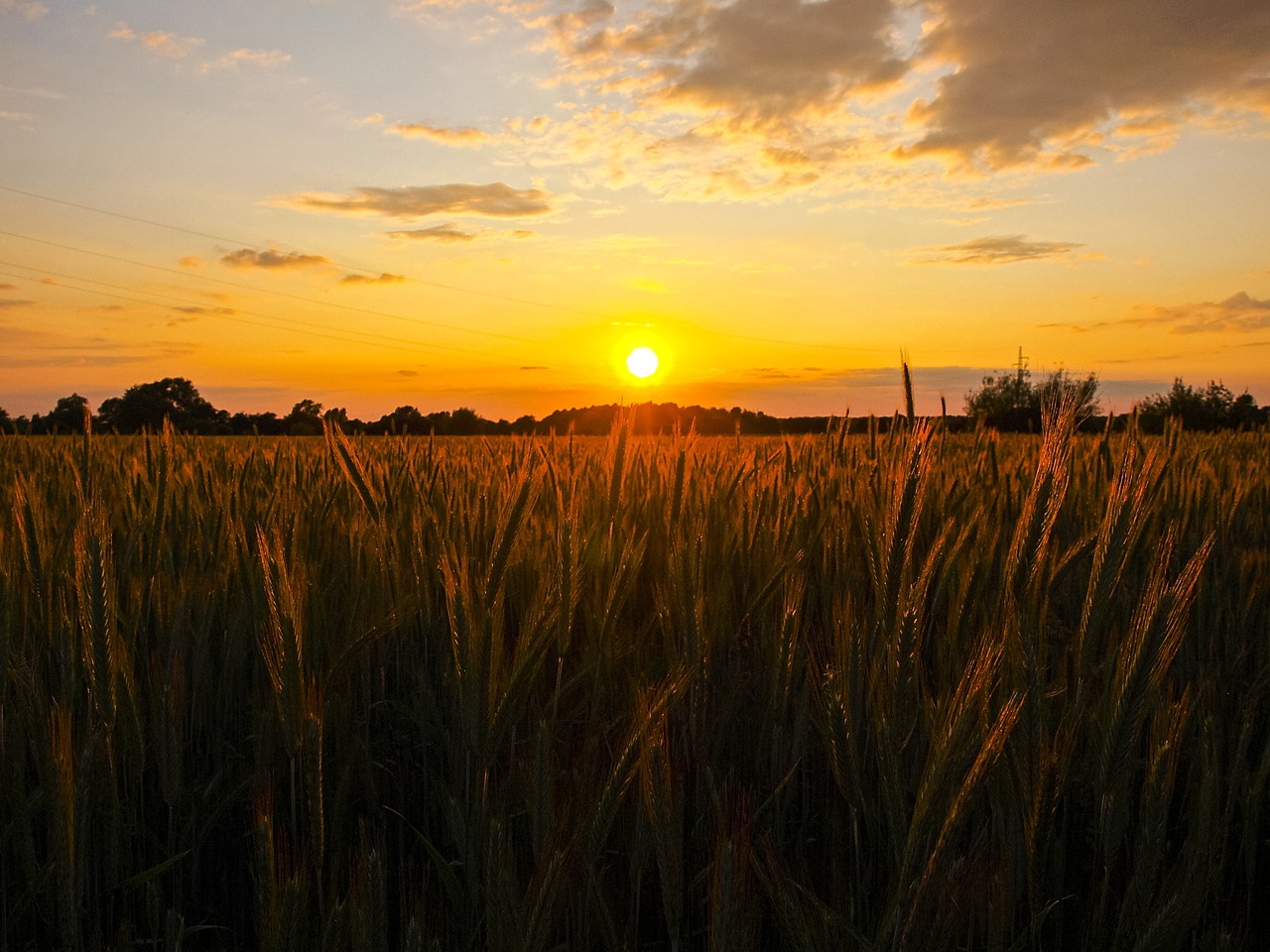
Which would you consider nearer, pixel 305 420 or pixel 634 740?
pixel 634 740

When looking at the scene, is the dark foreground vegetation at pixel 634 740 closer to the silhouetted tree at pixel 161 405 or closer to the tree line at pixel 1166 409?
the tree line at pixel 1166 409

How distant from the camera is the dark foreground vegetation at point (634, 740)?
0.84 metres

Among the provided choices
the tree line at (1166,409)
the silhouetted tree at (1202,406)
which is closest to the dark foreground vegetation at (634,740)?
the tree line at (1166,409)

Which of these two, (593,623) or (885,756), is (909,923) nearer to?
(885,756)

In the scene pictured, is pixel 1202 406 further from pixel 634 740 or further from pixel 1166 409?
pixel 634 740

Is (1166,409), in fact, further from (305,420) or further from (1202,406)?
(305,420)

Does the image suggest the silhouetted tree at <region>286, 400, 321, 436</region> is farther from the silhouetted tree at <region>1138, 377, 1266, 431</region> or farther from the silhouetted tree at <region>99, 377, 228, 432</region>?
the silhouetted tree at <region>1138, 377, 1266, 431</region>

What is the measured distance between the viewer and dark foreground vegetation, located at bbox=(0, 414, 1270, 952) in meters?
0.84

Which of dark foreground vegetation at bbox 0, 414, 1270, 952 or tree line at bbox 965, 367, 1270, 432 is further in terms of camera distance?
tree line at bbox 965, 367, 1270, 432

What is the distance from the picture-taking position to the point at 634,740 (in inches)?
32.9

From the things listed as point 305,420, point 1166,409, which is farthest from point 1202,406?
point 305,420

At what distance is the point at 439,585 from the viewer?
5.60 ft

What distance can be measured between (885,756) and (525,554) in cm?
115

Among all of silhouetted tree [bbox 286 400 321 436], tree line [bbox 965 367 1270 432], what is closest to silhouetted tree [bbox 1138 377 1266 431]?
tree line [bbox 965 367 1270 432]
